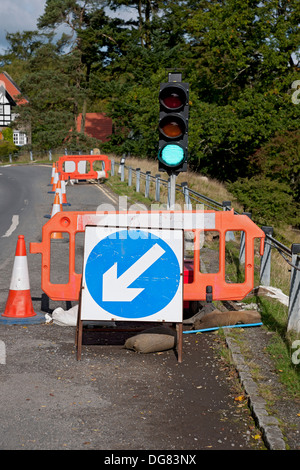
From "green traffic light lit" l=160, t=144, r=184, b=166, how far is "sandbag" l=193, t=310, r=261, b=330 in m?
2.26

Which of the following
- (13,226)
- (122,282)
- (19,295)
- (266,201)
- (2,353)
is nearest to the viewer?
(2,353)

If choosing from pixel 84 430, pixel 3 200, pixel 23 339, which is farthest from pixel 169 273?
pixel 3 200

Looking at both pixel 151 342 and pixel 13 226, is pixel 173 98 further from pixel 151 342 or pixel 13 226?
pixel 13 226

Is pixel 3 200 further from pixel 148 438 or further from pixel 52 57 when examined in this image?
pixel 52 57

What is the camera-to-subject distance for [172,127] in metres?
9.01

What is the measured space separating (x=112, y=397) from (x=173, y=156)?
422 cm

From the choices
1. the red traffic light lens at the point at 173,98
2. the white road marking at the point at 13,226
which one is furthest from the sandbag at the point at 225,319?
the white road marking at the point at 13,226

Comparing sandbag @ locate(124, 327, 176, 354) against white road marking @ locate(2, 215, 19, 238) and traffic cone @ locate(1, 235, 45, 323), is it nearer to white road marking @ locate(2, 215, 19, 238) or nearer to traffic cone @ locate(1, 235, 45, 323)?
traffic cone @ locate(1, 235, 45, 323)

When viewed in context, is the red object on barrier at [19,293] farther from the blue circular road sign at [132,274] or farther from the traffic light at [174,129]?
the traffic light at [174,129]

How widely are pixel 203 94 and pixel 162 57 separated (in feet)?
40.8

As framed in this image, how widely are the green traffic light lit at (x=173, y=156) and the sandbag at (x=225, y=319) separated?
226cm

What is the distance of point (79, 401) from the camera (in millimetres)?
5555

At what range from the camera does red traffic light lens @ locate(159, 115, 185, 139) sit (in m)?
8.95

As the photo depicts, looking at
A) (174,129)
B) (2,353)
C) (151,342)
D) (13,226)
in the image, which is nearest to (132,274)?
(151,342)
